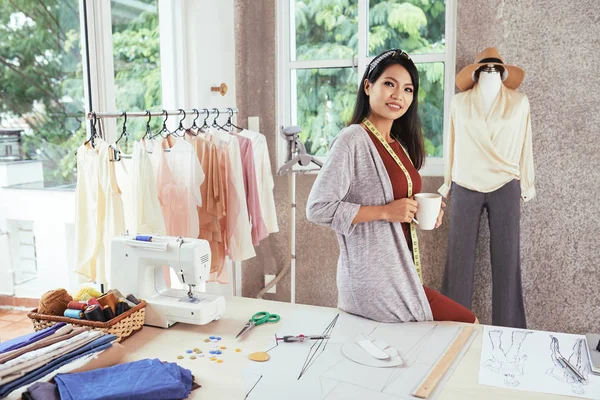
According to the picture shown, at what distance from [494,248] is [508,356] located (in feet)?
5.45

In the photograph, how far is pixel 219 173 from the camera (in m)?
2.72

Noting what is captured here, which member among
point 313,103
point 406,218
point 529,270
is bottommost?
point 529,270

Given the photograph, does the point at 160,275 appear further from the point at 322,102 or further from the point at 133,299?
the point at 322,102

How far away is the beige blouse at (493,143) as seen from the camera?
9.51 feet

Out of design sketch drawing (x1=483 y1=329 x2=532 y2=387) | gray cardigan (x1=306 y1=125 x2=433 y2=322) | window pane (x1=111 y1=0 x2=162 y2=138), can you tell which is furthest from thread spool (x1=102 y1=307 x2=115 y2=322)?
window pane (x1=111 y1=0 x2=162 y2=138)

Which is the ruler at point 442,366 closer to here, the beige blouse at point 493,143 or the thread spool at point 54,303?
the thread spool at point 54,303

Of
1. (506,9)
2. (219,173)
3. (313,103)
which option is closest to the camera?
(219,173)

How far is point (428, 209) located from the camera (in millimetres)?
1635

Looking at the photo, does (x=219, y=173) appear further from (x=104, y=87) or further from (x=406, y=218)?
(x=406, y=218)

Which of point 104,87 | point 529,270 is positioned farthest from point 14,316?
point 529,270

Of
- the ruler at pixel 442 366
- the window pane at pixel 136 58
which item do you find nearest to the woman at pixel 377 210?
the ruler at pixel 442 366

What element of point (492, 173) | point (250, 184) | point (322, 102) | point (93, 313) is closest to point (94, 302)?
point (93, 313)

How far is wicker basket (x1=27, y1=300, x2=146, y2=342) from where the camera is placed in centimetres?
152

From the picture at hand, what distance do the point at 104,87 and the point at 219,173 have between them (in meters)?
0.65
